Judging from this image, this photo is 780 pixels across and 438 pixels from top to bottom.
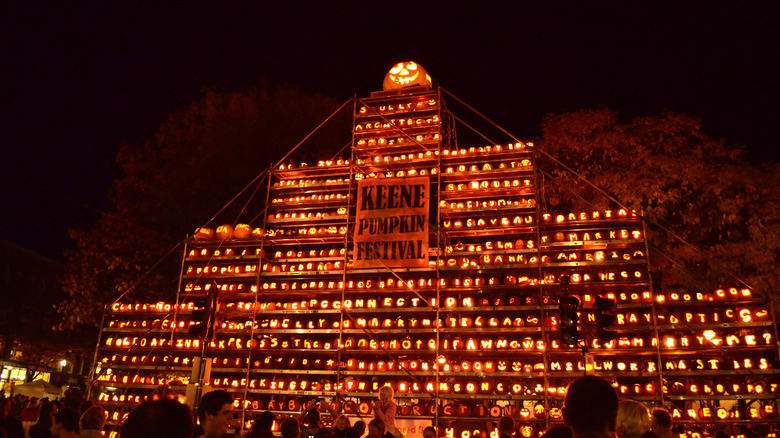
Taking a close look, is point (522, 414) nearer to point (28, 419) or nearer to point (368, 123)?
point (368, 123)

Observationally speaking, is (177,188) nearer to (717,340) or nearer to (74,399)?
(74,399)

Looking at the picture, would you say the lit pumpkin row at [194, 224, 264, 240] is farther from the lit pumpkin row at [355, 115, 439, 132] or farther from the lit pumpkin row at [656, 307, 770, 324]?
the lit pumpkin row at [656, 307, 770, 324]

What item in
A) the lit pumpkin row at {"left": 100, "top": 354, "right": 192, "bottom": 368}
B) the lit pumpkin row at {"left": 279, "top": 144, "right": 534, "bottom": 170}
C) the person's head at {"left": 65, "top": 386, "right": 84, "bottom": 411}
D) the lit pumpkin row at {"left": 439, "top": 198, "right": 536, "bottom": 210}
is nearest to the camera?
the person's head at {"left": 65, "top": 386, "right": 84, "bottom": 411}

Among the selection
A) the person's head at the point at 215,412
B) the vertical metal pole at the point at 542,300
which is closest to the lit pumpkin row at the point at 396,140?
the vertical metal pole at the point at 542,300

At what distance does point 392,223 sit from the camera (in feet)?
51.4

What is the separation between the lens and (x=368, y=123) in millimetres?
18594

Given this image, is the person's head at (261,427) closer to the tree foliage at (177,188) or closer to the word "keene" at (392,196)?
the word "keene" at (392,196)

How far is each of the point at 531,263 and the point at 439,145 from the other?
186 inches

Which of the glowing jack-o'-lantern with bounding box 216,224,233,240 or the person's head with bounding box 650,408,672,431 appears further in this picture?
the glowing jack-o'-lantern with bounding box 216,224,233,240

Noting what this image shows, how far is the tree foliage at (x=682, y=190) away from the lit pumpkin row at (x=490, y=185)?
1025 millimetres

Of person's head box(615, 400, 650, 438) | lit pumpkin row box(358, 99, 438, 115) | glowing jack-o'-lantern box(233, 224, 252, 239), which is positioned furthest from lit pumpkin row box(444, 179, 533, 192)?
person's head box(615, 400, 650, 438)

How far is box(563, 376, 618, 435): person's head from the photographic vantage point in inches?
125

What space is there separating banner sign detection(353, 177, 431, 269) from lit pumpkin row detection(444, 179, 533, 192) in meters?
0.87

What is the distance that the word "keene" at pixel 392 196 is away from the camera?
51.8ft
